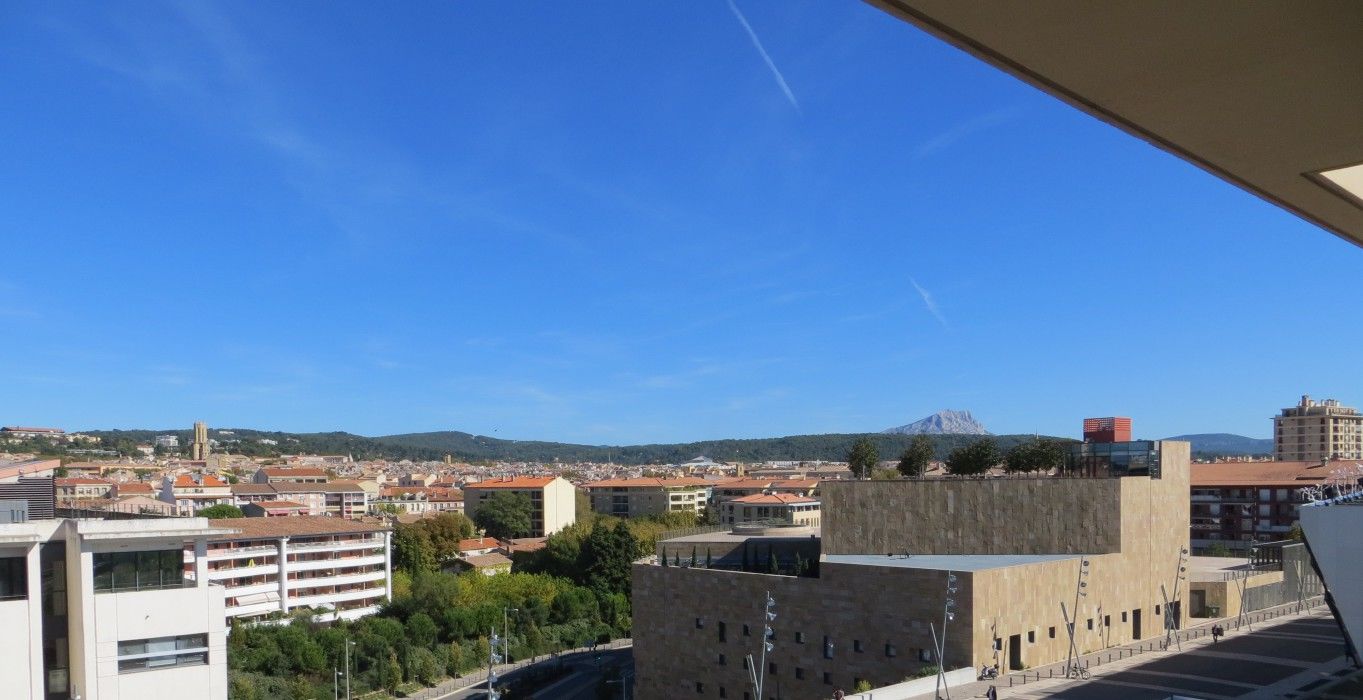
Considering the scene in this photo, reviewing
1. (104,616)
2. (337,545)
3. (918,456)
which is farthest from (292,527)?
(104,616)

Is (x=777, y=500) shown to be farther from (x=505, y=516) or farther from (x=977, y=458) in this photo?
(x=977, y=458)

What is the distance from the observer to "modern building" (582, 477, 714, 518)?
10462cm

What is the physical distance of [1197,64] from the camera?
1865 mm

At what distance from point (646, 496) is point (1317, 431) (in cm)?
7770

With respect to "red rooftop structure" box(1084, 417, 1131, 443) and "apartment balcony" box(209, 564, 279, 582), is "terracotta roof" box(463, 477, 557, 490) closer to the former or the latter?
"apartment balcony" box(209, 564, 279, 582)

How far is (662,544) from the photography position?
1463 inches

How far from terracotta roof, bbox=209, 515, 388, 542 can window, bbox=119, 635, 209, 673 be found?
3814 cm

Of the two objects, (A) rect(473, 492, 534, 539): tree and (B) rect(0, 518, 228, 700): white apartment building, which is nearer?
(B) rect(0, 518, 228, 700): white apartment building

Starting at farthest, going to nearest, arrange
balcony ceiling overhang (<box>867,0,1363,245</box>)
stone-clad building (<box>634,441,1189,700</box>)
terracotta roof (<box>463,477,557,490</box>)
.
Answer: terracotta roof (<box>463,477,557,490</box>), stone-clad building (<box>634,441,1189,700</box>), balcony ceiling overhang (<box>867,0,1363,245</box>)

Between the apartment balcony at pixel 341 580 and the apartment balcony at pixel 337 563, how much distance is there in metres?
0.55

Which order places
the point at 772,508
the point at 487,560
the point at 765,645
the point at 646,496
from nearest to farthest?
the point at 765,645, the point at 487,560, the point at 772,508, the point at 646,496

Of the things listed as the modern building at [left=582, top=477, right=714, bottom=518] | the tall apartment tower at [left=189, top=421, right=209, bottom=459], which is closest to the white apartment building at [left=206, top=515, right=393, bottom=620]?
the modern building at [left=582, top=477, right=714, bottom=518]

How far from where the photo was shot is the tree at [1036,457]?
1326 inches

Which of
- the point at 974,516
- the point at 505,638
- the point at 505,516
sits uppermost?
the point at 974,516
